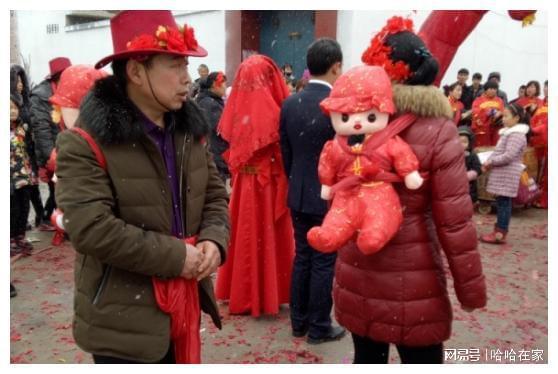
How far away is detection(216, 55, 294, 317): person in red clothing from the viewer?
376 centimetres

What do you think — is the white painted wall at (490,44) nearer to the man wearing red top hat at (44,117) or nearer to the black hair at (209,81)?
the black hair at (209,81)

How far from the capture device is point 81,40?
16406mm

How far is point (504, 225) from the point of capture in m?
6.24

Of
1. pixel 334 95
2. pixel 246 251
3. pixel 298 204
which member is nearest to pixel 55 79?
pixel 246 251

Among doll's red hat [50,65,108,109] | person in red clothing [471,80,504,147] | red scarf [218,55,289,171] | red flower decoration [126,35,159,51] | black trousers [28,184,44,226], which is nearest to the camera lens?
red flower decoration [126,35,159,51]

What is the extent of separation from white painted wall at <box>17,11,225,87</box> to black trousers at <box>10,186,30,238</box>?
8.06 meters

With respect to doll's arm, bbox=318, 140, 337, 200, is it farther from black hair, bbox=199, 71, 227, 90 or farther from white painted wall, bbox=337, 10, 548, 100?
white painted wall, bbox=337, 10, 548, 100

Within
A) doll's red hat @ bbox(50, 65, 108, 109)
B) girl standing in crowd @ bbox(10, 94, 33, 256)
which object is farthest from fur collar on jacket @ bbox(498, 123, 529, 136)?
girl standing in crowd @ bbox(10, 94, 33, 256)

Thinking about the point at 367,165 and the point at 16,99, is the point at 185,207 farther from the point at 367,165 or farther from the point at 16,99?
the point at 16,99

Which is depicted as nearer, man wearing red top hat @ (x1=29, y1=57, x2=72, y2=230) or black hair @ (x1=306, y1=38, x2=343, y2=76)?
black hair @ (x1=306, y1=38, x2=343, y2=76)

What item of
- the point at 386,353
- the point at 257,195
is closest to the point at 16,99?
the point at 257,195

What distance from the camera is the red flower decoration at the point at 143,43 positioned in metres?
2.02

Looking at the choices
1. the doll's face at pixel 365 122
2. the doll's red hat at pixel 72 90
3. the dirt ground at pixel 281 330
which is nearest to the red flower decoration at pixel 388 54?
the doll's face at pixel 365 122
